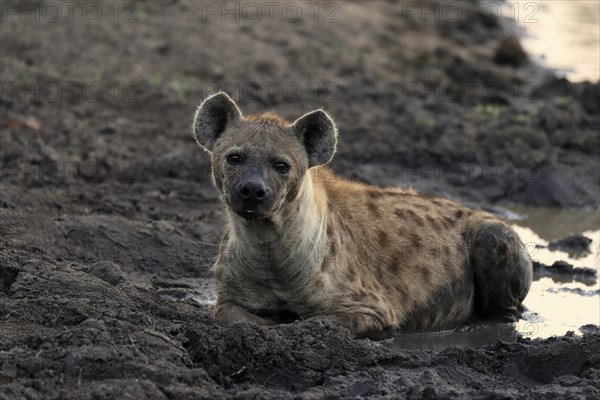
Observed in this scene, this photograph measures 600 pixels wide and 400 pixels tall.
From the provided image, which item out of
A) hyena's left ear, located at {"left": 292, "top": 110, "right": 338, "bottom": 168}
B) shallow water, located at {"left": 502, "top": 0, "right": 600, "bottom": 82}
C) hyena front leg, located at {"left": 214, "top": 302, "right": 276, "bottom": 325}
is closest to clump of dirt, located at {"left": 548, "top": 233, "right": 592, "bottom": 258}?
hyena's left ear, located at {"left": 292, "top": 110, "right": 338, "bottom": 168}

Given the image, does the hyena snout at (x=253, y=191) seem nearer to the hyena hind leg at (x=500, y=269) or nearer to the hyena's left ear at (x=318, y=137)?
the hyena's left ear at (x=318, y=137)

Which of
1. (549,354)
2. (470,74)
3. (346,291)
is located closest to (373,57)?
(470,74)

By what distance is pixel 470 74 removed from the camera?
50.6 feet

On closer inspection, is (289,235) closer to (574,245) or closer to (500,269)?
(500,269)

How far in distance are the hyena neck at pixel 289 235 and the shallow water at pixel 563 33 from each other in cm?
1017

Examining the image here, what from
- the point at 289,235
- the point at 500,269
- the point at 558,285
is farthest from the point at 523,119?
the point at 289,235

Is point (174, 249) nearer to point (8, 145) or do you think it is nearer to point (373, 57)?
point (8, 145)

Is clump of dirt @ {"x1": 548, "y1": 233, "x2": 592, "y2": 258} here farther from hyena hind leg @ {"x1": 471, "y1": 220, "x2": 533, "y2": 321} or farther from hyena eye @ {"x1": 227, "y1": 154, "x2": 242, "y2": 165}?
hyena eye @ {"x1": 227, "y1": 154, "x2": 242, "y2": 165}

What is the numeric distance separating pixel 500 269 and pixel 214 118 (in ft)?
7.50

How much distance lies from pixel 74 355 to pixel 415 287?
3.19 metres

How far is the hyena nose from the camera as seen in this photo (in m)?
6.86

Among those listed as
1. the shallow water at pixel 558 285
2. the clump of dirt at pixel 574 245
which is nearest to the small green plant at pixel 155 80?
the shallow water at pixel 558 285

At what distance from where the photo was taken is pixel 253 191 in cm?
686

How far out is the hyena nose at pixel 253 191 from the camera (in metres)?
6.86
